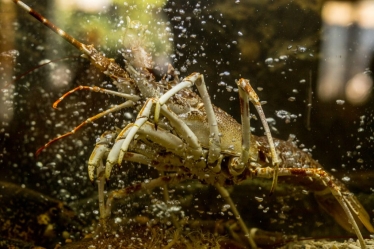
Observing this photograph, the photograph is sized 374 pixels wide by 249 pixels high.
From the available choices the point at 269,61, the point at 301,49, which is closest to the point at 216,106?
the point at 269,61

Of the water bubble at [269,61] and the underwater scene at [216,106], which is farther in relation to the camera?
the water bubble at [269,61]

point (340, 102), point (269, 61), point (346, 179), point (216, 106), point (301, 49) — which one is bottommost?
point (346, 179)

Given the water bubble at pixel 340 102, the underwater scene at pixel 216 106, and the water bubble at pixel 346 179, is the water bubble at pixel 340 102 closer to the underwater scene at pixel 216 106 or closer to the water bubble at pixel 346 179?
the underwater scene at pixel 216 106

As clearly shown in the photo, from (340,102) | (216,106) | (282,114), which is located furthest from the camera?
(282,114)

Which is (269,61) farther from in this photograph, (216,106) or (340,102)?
(216,106)

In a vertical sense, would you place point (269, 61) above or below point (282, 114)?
above

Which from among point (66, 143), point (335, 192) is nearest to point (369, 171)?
point (335, 192)

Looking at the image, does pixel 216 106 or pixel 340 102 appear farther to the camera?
pixel 340 102

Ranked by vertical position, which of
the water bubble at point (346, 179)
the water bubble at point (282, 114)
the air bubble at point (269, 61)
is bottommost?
the water bubble at point (346, 179)

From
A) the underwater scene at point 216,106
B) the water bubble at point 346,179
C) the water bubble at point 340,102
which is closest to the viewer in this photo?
the underwater scene at point 216,106

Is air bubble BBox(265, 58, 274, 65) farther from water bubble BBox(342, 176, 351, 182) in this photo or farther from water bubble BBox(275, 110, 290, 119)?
water bubble BBox(342, 176, 351, 182)

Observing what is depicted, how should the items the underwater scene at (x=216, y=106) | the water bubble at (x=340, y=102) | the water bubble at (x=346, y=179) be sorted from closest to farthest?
the underwater scene at (x=216, y=106)
the water bubble at (x=340, y=102)
the water bubble at (x=346, y=179)

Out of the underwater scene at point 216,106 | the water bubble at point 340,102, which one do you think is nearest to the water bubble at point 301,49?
the underwater scene at point 216,106
